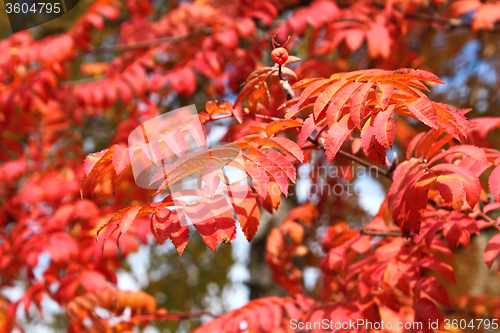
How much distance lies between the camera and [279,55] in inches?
42.5

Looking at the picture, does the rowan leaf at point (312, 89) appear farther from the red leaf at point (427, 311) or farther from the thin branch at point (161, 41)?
the thin branch at point (161, 41)

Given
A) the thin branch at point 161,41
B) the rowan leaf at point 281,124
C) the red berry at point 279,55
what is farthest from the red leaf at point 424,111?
the thin branch at point 161,41

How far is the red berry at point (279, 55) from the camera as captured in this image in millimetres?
1068

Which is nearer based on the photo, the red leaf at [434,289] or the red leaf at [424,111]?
the red leaf at [424,111]

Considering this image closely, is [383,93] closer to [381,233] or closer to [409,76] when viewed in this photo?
[409,76]

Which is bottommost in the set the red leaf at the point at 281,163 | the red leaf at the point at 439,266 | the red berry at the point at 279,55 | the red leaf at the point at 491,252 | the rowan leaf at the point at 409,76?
the red leaf at the point at 439,266

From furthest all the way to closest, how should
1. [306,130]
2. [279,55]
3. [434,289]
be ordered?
[434,289], [279,55], [306,130]

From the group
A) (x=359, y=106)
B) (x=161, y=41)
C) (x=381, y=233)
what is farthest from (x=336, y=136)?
(x=161, y=41)

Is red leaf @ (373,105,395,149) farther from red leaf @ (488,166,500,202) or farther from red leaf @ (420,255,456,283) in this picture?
red leaf @ (420,255,456,283)

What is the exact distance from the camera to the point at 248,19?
2686 millimetres

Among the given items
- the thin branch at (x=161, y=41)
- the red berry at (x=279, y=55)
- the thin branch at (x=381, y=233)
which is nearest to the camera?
Result: the red berry at (x=279, y=55)

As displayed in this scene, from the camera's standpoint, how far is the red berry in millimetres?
1068

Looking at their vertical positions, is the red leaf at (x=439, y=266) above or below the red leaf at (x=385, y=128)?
below

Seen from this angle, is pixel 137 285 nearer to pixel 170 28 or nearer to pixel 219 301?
pixel 219 301
